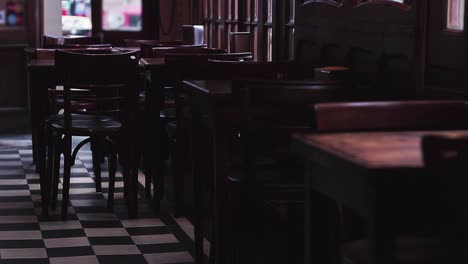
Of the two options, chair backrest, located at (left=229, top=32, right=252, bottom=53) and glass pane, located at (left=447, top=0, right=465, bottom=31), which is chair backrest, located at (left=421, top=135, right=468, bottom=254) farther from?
chair backrest, located at (left=229, top=32, right=252, bottom=53)

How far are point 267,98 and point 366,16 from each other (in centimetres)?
126

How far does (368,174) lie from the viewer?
1.96 m

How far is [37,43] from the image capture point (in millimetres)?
9242

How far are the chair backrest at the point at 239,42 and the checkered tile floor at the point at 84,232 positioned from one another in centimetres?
137

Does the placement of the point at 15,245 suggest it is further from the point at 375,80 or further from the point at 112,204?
the point at 375,80

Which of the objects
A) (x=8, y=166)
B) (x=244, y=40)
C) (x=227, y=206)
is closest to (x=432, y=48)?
(x=227, y=206)

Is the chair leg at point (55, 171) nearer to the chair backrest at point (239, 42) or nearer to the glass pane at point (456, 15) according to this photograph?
the chair backrest at point (239, 42)

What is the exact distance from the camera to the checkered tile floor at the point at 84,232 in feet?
14.5

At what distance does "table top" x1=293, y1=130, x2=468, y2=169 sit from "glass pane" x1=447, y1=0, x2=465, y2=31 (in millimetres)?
1086

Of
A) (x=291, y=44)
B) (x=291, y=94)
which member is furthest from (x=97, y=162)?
(x=291, y=94)

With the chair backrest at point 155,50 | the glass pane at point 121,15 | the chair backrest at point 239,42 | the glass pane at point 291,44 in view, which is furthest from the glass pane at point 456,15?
the glass pane at point 121,15

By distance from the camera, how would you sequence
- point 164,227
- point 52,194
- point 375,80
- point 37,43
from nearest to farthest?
1. point 375,80
2. point 164,227
3. point 52,194
4. point 37,43

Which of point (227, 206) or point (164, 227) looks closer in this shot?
point (227, 206)

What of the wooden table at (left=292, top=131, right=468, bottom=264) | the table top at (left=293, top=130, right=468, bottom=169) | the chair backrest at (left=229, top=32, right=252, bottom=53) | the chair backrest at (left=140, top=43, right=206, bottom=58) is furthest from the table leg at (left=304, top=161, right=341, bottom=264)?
the chair backrest at (left=229, top=32, right=252, bottom=53)
